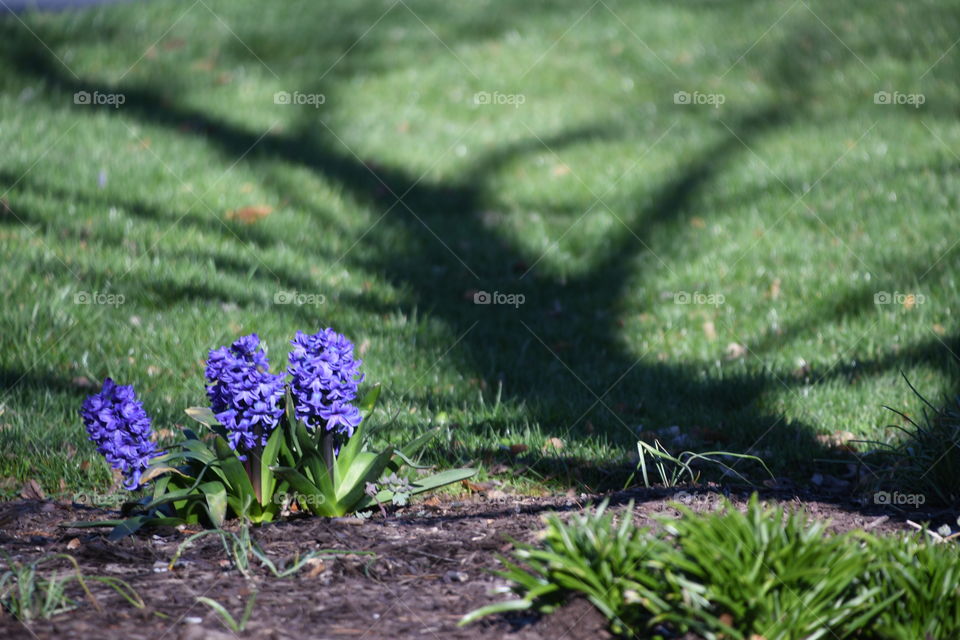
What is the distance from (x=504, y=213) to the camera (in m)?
7.57

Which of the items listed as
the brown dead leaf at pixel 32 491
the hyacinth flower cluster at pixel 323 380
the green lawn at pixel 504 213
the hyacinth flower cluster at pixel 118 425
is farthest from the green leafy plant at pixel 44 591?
the green lawn at pixel 504 213

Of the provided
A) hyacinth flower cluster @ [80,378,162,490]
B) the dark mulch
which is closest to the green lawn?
the dark mulch

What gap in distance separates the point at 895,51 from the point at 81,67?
7918 millimetres

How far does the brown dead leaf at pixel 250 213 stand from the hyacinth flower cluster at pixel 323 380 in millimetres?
3692

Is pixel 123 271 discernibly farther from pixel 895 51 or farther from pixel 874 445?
pixel 895 51

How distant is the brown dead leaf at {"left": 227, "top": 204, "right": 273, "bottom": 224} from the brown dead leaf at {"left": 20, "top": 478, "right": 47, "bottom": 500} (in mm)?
3113

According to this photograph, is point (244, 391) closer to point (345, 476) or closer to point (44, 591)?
point (345, 476)

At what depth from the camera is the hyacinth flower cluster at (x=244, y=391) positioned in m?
3.22

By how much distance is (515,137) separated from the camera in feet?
28.2

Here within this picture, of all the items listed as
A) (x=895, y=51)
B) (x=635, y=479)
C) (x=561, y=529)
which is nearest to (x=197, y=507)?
(x=561, y=529)

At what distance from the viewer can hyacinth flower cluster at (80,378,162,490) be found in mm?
3273

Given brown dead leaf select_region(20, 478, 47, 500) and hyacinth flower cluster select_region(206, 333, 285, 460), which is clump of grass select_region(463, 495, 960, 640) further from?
brown dead leaf select_region(20, 478, 47, 500)

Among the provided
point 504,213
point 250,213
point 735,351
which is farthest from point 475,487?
point 504,213

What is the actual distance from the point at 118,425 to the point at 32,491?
0.94 metres
